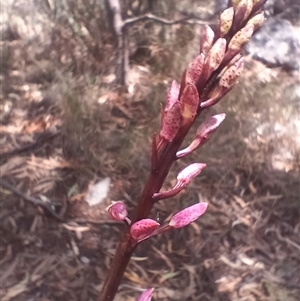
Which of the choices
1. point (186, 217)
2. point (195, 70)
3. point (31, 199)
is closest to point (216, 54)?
point (195, 70)

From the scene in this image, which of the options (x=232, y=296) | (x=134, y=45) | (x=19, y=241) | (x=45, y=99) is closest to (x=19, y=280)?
(x=19, y=241)

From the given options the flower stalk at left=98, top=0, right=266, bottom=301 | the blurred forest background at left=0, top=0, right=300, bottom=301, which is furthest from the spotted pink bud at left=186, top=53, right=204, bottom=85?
the blurred forest background at left=0, top=0, right=300, bottom=301

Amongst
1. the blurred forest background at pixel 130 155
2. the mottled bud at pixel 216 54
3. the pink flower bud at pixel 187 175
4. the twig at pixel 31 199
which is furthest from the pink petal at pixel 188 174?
the twig at pixel 31 199

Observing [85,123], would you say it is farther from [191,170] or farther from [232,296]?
[191,170]

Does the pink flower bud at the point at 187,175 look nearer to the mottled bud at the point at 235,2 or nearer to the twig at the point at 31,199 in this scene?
the mottled bud at the point at 235,2

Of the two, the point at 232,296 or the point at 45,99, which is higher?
the point at 45,99

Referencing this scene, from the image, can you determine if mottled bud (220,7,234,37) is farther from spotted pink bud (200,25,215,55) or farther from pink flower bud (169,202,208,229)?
pink flower bud (169,202,208,229)

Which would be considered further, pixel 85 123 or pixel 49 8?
pixel 49 8

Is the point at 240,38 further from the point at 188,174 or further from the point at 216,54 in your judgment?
the point at 188,174
